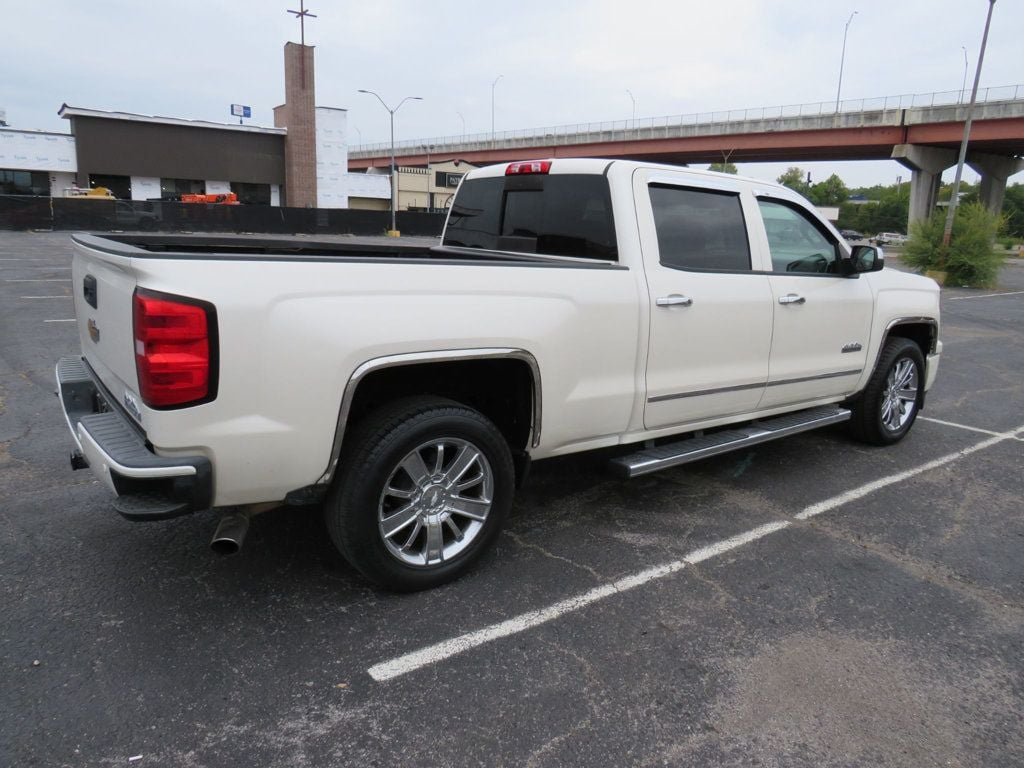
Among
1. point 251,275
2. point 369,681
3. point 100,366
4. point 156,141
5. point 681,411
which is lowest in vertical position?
point 369,681

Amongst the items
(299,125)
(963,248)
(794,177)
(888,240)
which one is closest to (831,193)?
(794,177)

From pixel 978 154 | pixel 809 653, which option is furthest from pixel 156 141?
pixel 809 653

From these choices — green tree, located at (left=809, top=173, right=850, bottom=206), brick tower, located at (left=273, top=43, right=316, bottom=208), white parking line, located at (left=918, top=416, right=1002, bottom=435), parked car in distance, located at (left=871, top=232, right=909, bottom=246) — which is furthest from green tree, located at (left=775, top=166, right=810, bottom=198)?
white parking line, located at (left=918, top=416, right=1002, bottom=435)

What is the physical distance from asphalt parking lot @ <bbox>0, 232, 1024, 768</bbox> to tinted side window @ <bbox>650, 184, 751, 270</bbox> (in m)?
1.47

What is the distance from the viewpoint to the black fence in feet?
113

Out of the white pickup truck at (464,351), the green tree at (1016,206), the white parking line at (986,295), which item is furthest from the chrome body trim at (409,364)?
the green tree at (1016,206)

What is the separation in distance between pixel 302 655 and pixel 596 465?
8.86ft

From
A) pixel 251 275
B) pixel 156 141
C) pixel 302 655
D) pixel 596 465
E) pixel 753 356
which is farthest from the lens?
pixel 156 141

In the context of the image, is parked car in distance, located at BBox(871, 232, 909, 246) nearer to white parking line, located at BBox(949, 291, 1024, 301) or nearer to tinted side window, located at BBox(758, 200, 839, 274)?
white parking line, located at BBox(949, 291, 1024, 301)

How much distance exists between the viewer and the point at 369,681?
274 centimetres

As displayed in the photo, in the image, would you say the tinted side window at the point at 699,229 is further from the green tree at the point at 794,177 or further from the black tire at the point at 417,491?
the green tree at the point at 794,177

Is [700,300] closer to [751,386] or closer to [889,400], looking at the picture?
[751,386]

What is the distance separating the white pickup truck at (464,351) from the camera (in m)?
2.67

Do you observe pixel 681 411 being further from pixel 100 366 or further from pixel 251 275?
pixel 100 366
